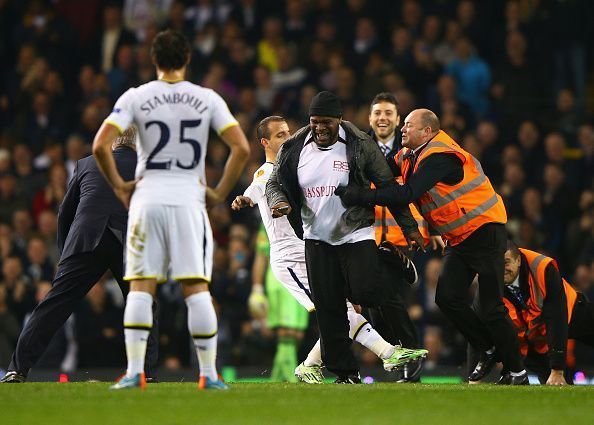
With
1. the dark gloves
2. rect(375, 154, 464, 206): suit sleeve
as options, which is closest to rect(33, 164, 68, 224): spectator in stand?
the dark gloves

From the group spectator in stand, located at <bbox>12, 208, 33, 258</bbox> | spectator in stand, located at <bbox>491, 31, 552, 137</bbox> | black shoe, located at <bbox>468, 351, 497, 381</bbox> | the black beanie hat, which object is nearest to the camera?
the black beanie hat

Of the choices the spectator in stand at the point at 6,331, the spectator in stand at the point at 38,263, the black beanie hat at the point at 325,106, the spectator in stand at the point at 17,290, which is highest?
the black beanie hat at the point at 325,106

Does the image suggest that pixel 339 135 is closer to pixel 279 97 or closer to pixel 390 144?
pixel 390 144

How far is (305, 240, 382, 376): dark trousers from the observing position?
9.30 m

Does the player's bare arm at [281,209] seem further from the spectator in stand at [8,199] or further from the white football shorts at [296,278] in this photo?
the spectator in stand at [8,199]

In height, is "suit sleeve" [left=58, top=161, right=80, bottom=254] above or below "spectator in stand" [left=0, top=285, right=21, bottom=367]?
above

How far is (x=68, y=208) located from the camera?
9859 millimetres

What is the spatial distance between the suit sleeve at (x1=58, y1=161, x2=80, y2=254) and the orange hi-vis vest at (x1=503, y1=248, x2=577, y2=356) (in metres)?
3.55

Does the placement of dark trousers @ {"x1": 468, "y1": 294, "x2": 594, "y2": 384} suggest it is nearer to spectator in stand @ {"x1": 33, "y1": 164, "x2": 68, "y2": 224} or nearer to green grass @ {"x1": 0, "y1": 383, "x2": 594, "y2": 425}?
green grass @ {"x1": 0, "y1": 383, "x2": 594, "y2": 425}

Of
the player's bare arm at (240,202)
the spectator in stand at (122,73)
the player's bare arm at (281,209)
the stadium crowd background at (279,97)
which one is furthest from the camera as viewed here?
the spectator in stand at (122,73)

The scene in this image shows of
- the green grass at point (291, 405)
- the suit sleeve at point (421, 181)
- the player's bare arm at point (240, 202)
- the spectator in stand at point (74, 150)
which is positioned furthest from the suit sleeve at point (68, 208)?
the spectator in stand at point (74, 150)

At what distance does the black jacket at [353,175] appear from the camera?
368 inches

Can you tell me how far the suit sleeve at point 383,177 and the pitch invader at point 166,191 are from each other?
5.80 feet

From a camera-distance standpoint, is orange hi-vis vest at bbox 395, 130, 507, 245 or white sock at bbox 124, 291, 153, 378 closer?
white sock at bbox 124, 291, 153, 378
